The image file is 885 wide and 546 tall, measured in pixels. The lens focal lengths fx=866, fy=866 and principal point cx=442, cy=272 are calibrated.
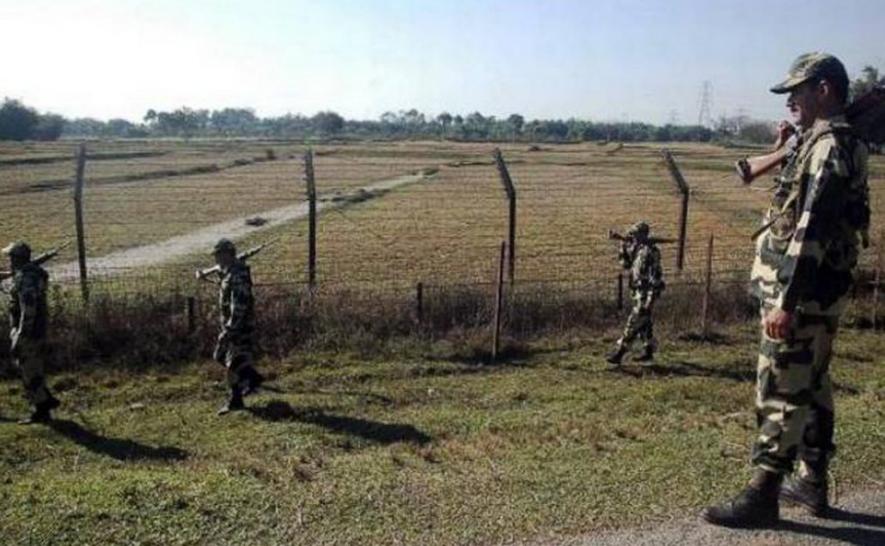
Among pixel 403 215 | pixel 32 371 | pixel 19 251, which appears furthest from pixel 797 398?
pixel 403 215

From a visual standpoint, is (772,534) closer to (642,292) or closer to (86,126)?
(642,292)

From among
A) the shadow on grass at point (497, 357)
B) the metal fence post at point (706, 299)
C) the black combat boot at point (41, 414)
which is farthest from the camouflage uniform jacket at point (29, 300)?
the metal fence post at point (706, 299)

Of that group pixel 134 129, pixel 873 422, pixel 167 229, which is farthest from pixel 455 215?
pixel 134 129

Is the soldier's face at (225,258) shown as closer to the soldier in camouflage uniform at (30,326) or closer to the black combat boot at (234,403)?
the black combat boot at (234,403)

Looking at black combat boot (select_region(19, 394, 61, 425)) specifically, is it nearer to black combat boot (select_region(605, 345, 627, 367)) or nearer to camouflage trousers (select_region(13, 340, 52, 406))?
camouflage trousers (select_region(13, 340, 52, 406))

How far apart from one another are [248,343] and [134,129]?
12848 centimetres

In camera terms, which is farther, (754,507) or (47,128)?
(47,128)

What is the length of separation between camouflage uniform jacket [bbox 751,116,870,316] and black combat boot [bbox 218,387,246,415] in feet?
19.1

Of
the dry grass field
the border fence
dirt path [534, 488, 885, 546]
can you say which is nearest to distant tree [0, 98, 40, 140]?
the border fence

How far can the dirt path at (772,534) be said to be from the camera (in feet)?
11.7

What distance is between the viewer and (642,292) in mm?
10336

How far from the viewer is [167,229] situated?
24703 mm

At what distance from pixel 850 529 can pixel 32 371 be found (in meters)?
7.04

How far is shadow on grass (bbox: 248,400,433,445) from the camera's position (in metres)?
7.43
